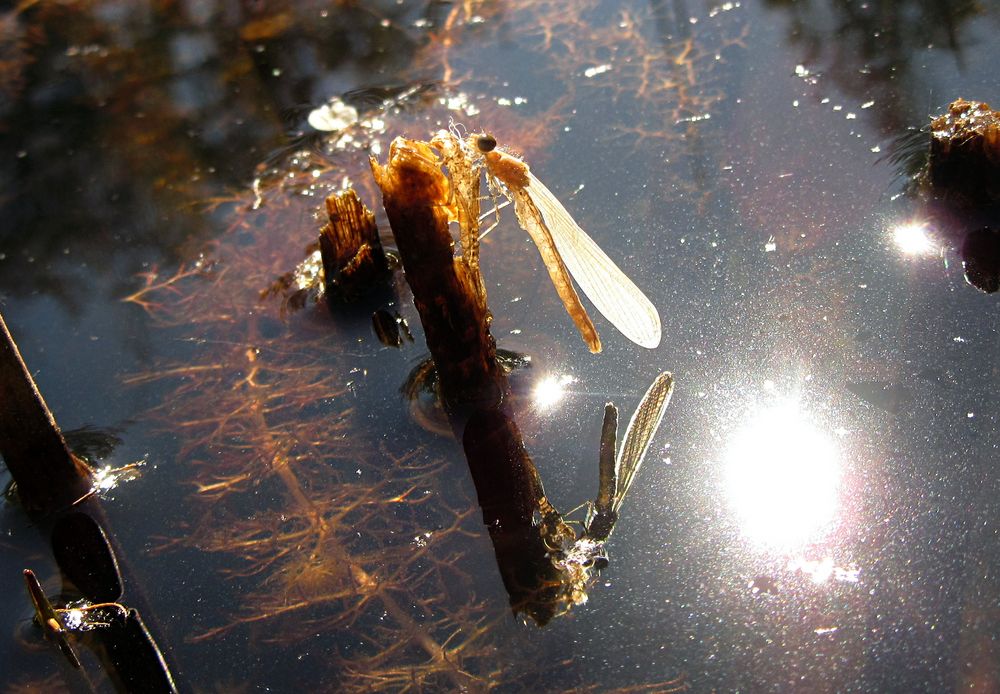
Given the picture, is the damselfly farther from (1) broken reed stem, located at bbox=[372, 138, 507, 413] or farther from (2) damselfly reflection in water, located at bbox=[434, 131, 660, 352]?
(1) broken reed stem, located at bbox=[372, 138, 507, 413]

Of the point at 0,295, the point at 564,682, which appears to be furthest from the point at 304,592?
the point at 0,295

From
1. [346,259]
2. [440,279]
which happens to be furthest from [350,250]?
[440,279]

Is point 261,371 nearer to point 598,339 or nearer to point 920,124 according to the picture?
point 598,339

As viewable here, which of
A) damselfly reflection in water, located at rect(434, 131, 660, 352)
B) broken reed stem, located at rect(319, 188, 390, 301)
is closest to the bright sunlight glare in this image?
damselfly reflection in water, located at rect(434, 131, 660, 352)

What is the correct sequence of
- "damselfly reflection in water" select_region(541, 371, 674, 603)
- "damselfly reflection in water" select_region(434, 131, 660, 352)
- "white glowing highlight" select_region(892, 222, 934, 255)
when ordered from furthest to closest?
"white glowing highlight" select_region(892, 222, 934, 255), "damselfly reflection in water" select_region(434, 131, 660, 352), "damselfly reflection in water" select_region(541, 371, 674, 603)

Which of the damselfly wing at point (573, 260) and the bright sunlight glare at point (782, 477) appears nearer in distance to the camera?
the bright sunlight glare at point (782, 477)

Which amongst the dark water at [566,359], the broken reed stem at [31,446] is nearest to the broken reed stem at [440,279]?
the dark water at [566,359]

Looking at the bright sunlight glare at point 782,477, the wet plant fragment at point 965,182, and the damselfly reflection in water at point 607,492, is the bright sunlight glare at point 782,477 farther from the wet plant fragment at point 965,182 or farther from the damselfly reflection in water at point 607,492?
the wet plant fragment at point 965,182
